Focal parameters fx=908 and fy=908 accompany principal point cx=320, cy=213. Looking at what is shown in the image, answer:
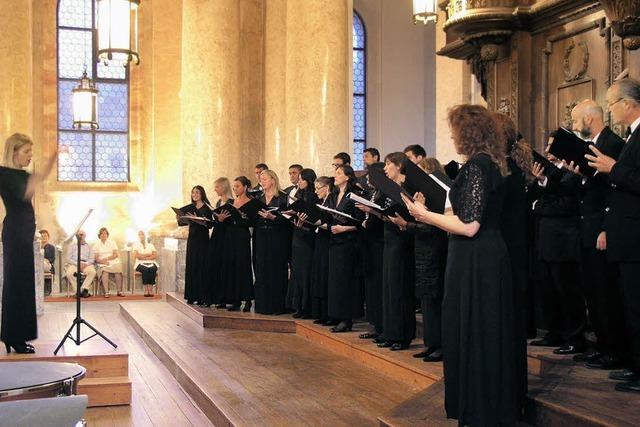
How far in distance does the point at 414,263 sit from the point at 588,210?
6.13 feet

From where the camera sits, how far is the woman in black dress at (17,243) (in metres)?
6.80

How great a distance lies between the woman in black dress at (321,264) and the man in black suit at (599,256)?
11.9ft

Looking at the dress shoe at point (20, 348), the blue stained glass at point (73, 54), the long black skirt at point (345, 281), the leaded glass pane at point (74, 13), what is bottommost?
the dress shoe at point (20, 348)

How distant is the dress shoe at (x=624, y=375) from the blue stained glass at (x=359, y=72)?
15.4m

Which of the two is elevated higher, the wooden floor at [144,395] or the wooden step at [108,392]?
the wooden step at [108,392]

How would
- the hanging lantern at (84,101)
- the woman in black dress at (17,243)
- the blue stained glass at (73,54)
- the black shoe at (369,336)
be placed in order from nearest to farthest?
1. the woman in black dress at (17,243)
2. the black shoe at (369,336)
3. the hanging lantern at (84,101)
4. the blue stained glass at (73,54)

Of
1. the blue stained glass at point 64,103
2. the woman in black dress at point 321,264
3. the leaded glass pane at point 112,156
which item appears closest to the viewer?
the woman in black dress at point 321,264

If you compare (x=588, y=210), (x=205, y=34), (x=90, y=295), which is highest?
(x=205, y=34)

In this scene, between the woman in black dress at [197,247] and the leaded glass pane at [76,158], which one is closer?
the woman in black dress at [197,247]

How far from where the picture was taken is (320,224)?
29.6 feet

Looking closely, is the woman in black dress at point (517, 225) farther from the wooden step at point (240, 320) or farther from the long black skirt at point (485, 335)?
the wooden step at point (240, 320)

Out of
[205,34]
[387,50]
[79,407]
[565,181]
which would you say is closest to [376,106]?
[387,50]

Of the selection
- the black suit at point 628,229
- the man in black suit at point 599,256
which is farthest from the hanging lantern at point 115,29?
the black suit at point 628,229

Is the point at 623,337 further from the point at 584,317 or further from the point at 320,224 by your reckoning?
the point at 320,224
